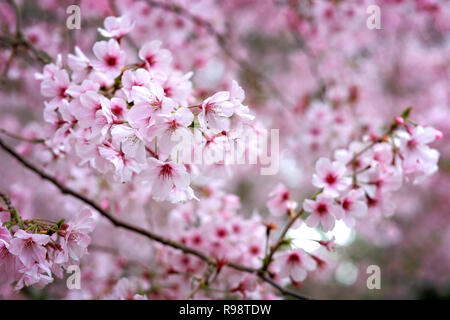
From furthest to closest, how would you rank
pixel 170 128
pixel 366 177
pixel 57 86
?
pixel 366 177
pixel 57 86
pixel 170 128

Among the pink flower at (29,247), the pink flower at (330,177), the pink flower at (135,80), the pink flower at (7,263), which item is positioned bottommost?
the pink flower at (7,263)

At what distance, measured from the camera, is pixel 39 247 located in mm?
996

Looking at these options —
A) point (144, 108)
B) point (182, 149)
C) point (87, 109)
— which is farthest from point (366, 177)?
point (87, 109)

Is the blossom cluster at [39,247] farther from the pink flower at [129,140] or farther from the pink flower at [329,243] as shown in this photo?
the pink flower at [329,243]

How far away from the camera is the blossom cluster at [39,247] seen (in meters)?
0.98

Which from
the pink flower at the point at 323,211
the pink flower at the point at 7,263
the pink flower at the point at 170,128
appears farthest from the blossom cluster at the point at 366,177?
the pink flower at the point at 7,263

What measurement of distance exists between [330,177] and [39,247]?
3.00 feet

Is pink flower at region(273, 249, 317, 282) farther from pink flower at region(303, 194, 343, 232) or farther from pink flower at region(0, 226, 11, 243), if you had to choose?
pink flower at region(0, 226, 11, 243)

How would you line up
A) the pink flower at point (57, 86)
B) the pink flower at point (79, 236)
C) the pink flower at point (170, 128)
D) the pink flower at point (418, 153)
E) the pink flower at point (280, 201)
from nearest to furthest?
the pink flower at point (170, 128), the pink flower at point (79, 236), the pink flower at point (57, 86), the pink flower at point (418, 153), the pink flower at point (280, 201)

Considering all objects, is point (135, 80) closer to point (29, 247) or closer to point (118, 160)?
point (118, 160)

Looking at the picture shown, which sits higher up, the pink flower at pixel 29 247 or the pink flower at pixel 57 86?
the pink flower at pixel 57 86

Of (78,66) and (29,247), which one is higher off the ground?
(78,66)
